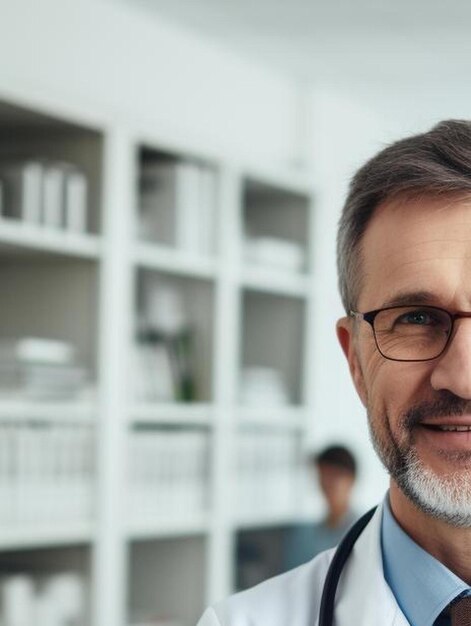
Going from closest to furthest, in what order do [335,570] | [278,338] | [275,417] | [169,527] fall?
[335,570] → [169,527] → [275,417] → [278,338]

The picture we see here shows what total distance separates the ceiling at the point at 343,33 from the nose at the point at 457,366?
9.46 ft

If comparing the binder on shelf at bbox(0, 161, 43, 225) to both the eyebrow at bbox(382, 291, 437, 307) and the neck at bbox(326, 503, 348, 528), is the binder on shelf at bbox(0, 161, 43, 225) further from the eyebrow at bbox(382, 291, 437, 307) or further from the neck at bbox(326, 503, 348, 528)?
the eyebrow at bbox(382, 291, 437, 307)

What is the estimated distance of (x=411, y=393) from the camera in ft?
3.79

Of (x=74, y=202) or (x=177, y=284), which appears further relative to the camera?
(x=177, y=284)

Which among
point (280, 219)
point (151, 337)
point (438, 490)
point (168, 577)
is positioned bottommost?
point (168, 577)

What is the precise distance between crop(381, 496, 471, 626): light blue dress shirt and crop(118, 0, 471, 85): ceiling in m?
2.88

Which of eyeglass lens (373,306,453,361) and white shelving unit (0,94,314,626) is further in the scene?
white shelving unit (0,94,314,626)

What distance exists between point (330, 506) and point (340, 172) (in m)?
1.47

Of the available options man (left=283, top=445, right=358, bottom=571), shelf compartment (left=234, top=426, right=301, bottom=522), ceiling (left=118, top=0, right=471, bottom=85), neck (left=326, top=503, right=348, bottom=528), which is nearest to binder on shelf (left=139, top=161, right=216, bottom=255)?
ceiling (left=118, top=0, right=471, bottom=85)

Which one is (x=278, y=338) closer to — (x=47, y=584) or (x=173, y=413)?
(x=173, y=413)

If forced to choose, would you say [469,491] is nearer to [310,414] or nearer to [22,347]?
[22,347]

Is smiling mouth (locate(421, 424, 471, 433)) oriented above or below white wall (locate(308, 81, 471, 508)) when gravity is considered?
below

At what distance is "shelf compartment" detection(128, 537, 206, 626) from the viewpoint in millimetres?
4094

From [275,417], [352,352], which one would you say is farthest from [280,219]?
[352,352]
